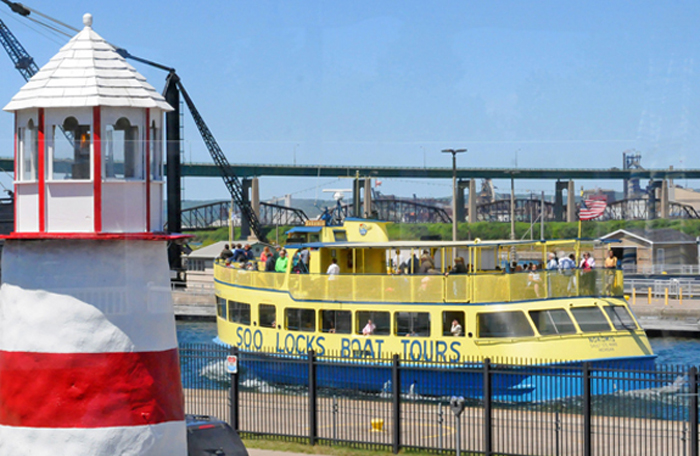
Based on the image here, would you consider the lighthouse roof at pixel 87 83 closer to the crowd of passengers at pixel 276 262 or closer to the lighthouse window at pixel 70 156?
the lighthouse window at pixel 70 156

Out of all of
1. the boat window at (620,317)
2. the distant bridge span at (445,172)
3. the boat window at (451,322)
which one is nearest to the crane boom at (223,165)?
the distant bridge span at (445,172)

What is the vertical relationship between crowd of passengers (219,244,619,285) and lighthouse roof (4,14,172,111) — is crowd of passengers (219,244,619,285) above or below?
below

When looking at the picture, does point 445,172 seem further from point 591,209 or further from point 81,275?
point 81,275

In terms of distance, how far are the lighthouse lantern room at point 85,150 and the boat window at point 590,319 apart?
50.6 feet

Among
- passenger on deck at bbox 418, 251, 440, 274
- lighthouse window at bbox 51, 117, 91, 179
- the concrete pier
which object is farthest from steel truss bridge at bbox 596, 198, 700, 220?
lighthouse window at bbox 51, 117, 91, 179

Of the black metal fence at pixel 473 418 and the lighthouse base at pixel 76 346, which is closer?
the lighthouse base at pixel 76 346

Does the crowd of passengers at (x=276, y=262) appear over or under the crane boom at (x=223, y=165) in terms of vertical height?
under

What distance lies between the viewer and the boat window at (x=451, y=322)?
22219 millimetres

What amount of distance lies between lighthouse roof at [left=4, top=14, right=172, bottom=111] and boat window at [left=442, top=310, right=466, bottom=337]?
1493 centimetres

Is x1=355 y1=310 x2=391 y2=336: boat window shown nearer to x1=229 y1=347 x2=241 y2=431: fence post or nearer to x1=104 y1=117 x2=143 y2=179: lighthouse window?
x1=229 y1=347 x2=241 y2=431: fence post

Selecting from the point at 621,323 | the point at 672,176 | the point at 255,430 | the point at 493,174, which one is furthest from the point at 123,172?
the point at 672,176

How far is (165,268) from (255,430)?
324 inches

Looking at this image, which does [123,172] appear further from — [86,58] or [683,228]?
[683,228]

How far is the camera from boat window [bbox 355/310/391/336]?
23281 millimetres
